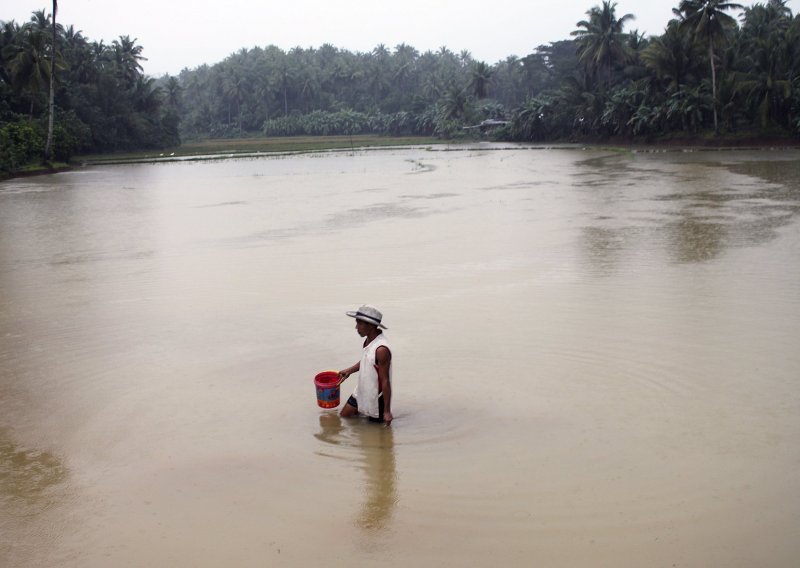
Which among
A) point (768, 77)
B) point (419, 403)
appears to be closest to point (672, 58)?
point (768, 77)

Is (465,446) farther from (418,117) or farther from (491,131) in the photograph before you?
(418,117)

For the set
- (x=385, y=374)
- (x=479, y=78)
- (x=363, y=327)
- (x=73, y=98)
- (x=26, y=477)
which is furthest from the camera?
(x=479, y=78)

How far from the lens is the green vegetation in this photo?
128 ft

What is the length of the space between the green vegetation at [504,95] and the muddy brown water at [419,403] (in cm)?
2870

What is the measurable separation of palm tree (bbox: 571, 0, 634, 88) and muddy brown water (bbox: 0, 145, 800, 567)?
42.8 m

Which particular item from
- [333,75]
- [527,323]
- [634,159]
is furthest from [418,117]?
[527,323]

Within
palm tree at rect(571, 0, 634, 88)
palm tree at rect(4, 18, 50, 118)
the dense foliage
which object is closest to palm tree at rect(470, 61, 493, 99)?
palm tree at rect(571, 0, 634, 88)

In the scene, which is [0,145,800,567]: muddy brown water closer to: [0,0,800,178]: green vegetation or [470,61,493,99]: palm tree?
[0,0,800,178]: green vegetation

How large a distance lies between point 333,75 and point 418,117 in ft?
82.1

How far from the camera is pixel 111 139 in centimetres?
5634

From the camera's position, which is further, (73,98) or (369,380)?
(73,98)

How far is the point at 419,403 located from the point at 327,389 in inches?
33.6

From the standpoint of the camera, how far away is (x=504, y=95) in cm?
10038

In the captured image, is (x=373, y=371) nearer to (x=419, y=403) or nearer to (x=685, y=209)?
(x=419, y=403)
